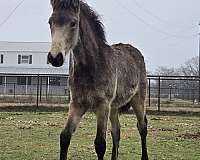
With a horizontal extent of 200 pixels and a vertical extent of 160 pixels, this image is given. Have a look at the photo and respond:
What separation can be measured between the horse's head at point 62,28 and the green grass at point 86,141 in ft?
10.0

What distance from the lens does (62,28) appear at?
4844 mm

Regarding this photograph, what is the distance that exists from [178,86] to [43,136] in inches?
620

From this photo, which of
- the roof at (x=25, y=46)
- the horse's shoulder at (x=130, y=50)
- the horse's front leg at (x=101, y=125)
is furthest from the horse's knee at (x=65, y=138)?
the roof at (x=25, y=46)

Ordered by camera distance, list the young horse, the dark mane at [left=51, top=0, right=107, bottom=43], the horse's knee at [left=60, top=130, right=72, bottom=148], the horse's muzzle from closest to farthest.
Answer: the horse's muzzle < the young horse < the horse's knee at [left=60, top=130, right=72, bottom=148] < the dark mane at [left=51, top=0, right=107, bottom=43]

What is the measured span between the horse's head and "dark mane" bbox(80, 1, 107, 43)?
22.3 inches

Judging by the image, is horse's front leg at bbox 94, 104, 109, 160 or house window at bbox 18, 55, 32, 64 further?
house window at bbox 18, 55, 32, 64

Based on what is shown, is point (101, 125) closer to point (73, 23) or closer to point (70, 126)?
point (70, 126)

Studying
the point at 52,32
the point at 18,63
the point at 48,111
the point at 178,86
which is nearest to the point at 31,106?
the point at 48,111

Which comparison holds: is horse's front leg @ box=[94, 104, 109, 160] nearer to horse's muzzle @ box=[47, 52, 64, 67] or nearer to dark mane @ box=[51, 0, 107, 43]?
dark mane @ box=[51, 0, 107, 43]

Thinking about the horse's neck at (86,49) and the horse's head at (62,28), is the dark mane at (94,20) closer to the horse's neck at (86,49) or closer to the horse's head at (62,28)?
the horse's neck at (86,49)

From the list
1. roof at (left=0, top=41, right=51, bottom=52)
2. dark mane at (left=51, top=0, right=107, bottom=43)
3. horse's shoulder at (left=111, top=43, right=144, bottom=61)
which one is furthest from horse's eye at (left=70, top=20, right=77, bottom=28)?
roof at (left=0, top=41, right=51, bottom=52)

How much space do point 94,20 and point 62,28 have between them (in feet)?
4.11

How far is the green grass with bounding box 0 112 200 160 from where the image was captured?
25.6 feet

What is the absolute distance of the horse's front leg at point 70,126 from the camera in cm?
554
